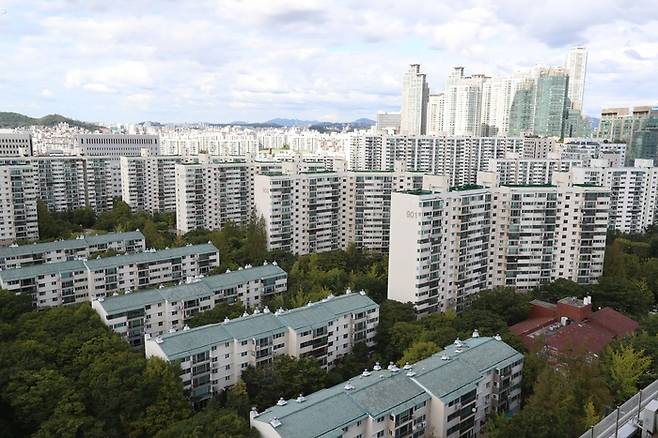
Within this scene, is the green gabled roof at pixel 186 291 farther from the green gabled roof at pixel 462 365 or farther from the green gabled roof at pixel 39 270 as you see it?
the green gabled roof at pixel 462 365

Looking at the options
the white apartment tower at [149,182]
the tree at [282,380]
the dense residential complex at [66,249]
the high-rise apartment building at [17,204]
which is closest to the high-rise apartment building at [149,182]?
the white apartment tower at [149,182]

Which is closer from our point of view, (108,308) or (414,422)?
(414,422)

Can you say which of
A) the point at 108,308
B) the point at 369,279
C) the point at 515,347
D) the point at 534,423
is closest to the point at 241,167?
the point at 369,279

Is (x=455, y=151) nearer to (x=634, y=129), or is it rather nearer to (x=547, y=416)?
(x=634, y=129)

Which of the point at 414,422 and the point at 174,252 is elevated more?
the point at 174,252

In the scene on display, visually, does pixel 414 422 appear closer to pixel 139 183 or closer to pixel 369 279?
pixel 369 279

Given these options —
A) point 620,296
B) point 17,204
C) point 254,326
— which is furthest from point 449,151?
point 254,326

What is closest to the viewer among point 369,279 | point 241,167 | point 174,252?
point 369,279
